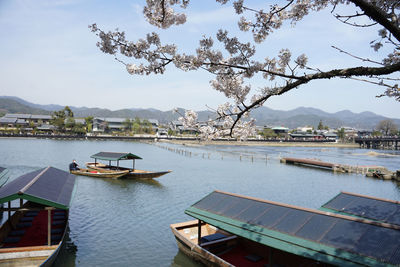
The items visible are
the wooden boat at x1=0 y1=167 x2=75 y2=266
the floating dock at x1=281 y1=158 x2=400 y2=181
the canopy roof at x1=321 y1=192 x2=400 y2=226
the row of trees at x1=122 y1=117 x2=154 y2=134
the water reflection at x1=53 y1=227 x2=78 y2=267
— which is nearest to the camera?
the wooden boat at x1=0 y1=167 x2=75 y2=266

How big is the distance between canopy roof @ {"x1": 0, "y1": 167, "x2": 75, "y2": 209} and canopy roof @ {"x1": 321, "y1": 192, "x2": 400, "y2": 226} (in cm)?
1064

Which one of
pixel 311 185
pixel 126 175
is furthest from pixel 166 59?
pixel 311 185

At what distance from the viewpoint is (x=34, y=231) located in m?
12.9

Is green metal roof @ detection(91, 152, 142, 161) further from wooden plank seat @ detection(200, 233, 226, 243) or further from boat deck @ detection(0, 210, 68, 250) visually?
wooden plank seat @ detection(200, 233, 226, 243)

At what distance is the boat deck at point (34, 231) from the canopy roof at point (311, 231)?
19.6 feet

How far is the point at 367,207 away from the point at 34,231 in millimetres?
13778

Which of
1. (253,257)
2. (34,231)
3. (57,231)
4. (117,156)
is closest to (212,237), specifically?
(253,257)

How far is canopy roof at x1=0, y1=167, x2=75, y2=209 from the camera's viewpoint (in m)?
10.6

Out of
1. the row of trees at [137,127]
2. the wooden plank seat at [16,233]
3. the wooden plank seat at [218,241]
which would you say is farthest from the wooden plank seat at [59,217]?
the row of trees at [137,127]

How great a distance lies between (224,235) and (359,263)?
630 cm

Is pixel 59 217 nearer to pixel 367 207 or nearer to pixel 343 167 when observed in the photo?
pixel 367 207

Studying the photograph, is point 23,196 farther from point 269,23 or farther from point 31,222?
point 269,23

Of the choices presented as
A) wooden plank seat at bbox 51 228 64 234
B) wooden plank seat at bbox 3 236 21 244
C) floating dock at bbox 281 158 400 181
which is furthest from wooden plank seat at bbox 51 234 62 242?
floating dock at bbox 281 158 400 181

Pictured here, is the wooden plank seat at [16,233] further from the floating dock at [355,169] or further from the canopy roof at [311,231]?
the floating dock at [355,169]
